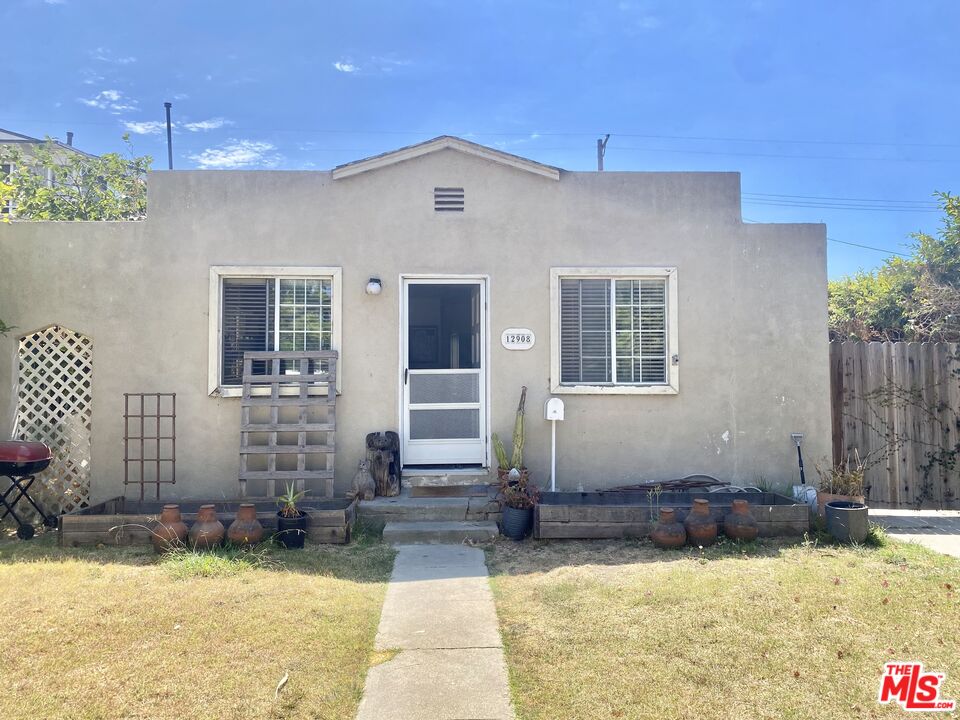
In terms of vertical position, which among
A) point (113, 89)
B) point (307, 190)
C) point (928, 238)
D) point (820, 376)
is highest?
point (113, 89)

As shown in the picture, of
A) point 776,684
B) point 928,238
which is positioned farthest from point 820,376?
point 928,238

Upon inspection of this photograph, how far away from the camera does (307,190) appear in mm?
7828

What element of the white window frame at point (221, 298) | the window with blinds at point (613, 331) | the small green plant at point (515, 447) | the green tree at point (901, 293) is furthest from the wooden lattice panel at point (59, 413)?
the green tree at point (901, 293)

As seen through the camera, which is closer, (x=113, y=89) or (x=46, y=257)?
(x=46, y=257)

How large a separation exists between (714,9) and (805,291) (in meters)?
4.73

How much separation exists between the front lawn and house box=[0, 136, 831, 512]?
2.15 m

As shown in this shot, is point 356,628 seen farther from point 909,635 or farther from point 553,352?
point 553,352

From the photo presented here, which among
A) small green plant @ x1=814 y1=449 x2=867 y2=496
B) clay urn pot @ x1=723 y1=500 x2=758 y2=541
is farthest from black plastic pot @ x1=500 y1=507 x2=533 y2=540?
small green plant @ x1=814 y1=449 x2=867 y2=496

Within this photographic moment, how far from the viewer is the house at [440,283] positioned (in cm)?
767

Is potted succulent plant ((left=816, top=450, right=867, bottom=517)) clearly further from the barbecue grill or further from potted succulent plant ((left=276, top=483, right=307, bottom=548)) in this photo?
the barbecue grill

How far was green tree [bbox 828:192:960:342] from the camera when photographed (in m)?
14.9

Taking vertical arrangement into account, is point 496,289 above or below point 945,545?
above

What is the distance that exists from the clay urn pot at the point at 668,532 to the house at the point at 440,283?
161 centimetres

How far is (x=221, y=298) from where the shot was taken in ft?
25.5
